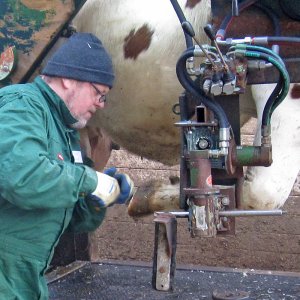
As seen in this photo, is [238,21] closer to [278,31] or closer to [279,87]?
[278,31]

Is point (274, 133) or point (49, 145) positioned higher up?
point (49, 145)

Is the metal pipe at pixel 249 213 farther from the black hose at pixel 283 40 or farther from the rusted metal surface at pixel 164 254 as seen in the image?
the black hose at pixel 283 40

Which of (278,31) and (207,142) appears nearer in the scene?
(207,142)

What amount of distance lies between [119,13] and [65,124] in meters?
0.86

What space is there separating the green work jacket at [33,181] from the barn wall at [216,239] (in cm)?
200

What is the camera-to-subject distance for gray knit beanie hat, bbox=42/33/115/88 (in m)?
1.62

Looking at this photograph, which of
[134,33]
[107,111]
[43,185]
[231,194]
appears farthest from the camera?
[107,111]

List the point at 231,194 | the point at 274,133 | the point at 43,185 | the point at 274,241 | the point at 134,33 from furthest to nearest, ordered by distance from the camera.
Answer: the point at 274,241
the point at 134,33
the point at 274,133
the point at 231,194
the point at 43,185

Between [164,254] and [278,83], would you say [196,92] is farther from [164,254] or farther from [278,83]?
[164,254]

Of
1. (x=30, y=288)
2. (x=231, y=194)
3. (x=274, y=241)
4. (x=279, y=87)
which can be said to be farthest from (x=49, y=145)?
(x=274, y=241)

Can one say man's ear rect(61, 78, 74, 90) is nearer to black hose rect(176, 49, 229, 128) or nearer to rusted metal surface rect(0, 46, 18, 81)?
black hose rect(176, 49, 229, 128)

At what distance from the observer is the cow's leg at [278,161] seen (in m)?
1.85

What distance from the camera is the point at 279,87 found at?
1.46 metres

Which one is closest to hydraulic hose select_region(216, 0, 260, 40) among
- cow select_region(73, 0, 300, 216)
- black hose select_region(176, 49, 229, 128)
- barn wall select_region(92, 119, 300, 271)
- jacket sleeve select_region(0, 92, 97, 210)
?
black hose select_region(176, 49, 229, 128)
